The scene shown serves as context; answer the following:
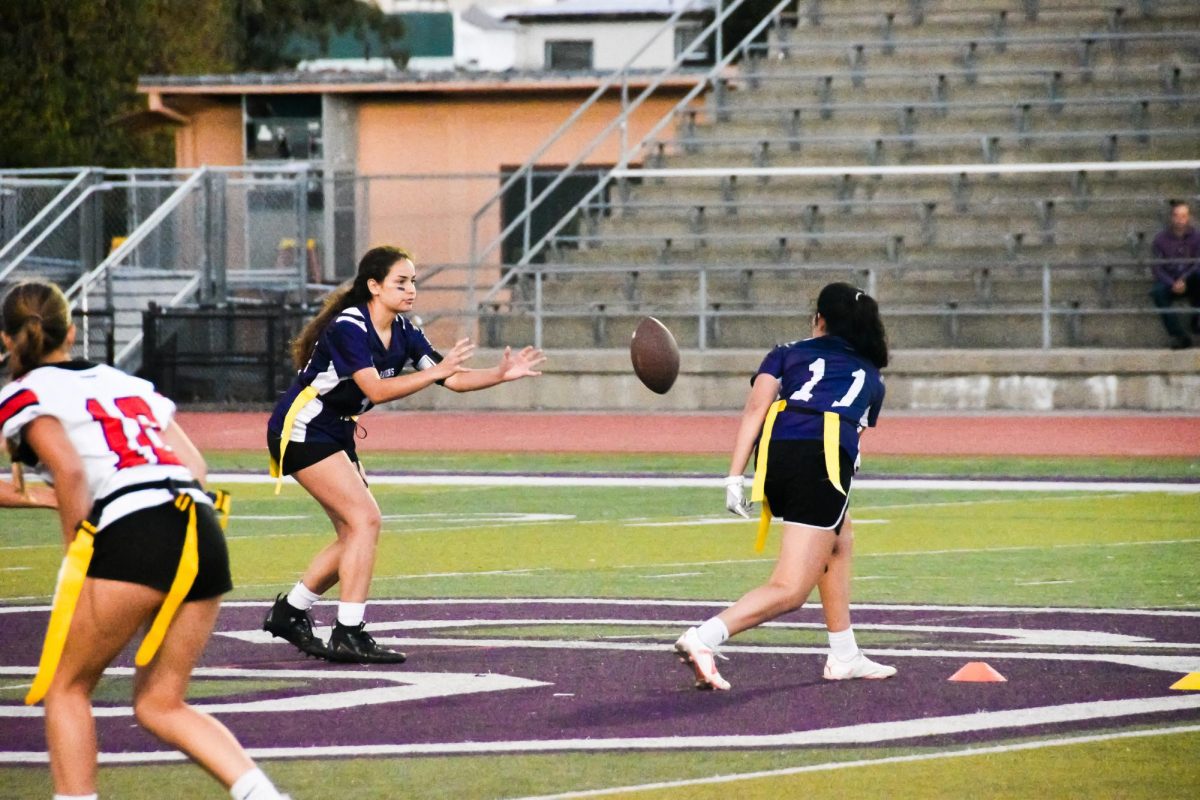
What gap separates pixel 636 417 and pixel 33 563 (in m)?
12.8

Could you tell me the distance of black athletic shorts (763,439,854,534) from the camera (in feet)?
27.0

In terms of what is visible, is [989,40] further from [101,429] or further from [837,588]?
[101,429]

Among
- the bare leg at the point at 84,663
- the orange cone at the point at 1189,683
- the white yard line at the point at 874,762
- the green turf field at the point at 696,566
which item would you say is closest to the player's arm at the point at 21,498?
the bare leg at the point at 84,663

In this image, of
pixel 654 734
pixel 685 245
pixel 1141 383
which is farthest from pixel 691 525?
pixel 685 245

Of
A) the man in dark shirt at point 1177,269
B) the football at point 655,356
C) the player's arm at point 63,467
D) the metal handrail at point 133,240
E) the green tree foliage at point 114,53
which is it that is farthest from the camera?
the green tree foliage at point 114,53

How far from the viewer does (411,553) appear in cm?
1346

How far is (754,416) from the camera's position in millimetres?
8289

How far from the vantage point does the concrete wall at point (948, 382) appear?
2445 cm

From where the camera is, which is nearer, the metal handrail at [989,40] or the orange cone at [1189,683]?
the orange cone at [1189,683]

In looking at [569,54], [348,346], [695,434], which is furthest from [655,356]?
[569,54]

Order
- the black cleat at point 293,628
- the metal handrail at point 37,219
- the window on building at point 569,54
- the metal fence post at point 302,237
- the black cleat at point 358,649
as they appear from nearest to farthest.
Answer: the black cleat at point 358,649
the black cleat at point 293,628
the metal fence post at point 302,237
the metal handrail at point 37,219
the window on building at point 569,54

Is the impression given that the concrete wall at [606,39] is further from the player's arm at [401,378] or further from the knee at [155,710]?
the knee at [155,710]

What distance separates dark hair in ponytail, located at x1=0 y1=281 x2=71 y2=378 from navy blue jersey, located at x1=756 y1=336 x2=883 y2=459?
11.0ft

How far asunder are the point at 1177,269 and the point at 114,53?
22486 millimetres
